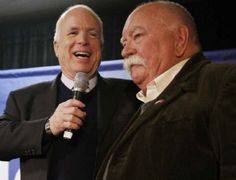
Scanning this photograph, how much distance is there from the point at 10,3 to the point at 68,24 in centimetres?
227

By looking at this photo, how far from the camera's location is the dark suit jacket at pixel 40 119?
1.62 meters

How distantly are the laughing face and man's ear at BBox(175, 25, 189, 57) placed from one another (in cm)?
43

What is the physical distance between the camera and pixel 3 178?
251 cm

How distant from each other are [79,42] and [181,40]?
0.48 metres

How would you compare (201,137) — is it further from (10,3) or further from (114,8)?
(10,3)

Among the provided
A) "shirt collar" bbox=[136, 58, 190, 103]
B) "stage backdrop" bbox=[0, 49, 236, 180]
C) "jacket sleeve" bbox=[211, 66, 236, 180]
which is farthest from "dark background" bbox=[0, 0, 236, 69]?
"jacket sleeve" bbox=[211, 66, 236, 180]

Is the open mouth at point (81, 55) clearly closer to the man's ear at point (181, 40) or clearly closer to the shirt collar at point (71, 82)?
the shirt collar at point (71, 82)

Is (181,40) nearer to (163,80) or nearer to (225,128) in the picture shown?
(163,80)

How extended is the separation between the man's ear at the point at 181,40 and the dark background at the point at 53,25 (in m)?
1.91

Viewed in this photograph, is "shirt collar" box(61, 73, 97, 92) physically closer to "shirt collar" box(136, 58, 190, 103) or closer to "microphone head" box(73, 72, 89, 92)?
"microphone head" box(73, 72, 89, 92)

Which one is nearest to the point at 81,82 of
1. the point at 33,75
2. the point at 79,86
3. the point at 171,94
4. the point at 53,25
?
the point at 79,86

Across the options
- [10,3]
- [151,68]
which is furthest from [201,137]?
[10,3]

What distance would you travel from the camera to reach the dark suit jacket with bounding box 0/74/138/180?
162 centimetres

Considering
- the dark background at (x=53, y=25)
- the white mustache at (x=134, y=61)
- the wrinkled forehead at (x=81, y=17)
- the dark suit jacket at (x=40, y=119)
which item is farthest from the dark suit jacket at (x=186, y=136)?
the dark background at (x=53, y=25)
